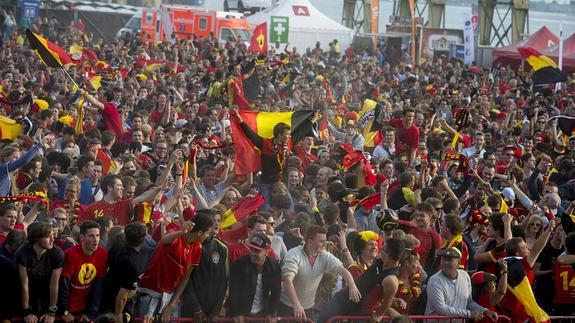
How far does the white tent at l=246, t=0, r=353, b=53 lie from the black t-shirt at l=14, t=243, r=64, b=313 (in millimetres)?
35498

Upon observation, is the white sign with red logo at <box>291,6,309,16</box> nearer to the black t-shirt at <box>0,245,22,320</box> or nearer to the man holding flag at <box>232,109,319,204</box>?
the man holding flag at <box>232,109,319,204</box>

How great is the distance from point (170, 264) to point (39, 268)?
3.03 feet

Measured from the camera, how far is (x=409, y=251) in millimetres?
8977

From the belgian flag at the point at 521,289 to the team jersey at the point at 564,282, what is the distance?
0.52 m

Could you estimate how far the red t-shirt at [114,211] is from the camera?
10.2m

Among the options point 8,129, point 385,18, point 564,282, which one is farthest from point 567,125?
point 385,18

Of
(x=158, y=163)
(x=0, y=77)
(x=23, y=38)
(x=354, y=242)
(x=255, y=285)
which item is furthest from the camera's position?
(x=23, y=38)

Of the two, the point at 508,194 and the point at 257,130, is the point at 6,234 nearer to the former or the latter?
the point at 257,130

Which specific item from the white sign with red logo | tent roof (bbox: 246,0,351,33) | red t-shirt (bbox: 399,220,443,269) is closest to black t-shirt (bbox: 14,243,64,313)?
red t-shirt (bbox: 399,220,443,269)

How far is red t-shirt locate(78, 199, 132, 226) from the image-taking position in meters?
10.2

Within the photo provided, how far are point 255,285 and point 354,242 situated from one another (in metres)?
1.20

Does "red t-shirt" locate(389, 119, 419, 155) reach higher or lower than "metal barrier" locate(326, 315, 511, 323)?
higher

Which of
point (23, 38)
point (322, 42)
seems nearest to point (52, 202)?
point (23, 38)

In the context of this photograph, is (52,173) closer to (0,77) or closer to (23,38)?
(0,77)
